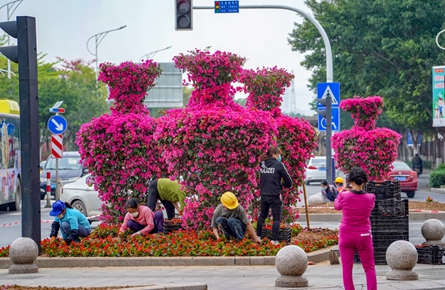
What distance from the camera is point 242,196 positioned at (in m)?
15.1

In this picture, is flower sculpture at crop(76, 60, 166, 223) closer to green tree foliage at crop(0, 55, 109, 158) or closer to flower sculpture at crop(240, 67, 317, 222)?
flower sculpture at crop(240, 67, 317, 222)

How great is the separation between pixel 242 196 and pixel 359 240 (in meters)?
5.75

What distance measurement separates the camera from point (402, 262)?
36.8 feet

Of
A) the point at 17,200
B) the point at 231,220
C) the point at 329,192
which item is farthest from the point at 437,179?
the point at 231,220

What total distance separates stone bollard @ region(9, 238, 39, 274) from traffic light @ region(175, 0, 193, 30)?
972 centimetres

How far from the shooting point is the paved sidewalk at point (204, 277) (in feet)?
35.7

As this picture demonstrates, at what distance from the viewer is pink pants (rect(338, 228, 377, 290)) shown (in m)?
9.51

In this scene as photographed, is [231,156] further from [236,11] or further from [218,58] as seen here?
[236,11]

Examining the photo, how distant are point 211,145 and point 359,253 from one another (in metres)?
5.74

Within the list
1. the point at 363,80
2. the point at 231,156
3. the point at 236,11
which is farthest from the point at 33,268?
A: the point at 363,80

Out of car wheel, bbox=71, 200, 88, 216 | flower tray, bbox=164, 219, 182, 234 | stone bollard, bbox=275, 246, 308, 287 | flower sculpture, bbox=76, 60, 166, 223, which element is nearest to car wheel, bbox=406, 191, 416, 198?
car wheel, bbox=71, 200, 88, 216

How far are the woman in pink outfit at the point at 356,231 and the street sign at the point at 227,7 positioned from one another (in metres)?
14.1

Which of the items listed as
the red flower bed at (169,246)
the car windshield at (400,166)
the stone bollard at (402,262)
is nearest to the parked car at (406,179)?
the car windshield at (400,166)

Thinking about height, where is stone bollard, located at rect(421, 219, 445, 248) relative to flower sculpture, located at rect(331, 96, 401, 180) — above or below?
below
